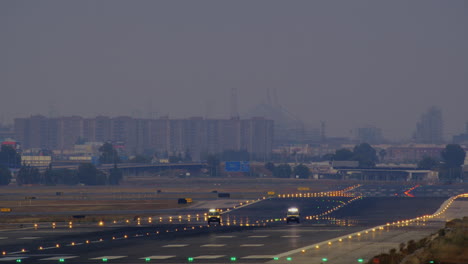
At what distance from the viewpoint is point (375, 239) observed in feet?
265

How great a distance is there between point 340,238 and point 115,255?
2175 cm

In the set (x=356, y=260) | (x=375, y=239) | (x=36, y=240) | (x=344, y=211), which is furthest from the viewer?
(x=344, y=211)

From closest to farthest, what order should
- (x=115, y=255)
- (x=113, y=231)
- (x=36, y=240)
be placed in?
(x=115, y=255)
(x=36, y=240)
(x=113, y=231)

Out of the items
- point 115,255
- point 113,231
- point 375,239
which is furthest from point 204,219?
point 115,255

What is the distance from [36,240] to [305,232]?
81.9ft

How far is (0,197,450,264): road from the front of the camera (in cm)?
6750

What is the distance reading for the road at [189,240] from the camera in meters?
67.5

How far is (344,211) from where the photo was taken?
139m

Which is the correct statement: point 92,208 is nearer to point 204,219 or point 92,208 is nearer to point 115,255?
point 204,219

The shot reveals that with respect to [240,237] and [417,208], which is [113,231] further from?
[417,208]

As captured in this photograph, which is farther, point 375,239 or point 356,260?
point 375,239

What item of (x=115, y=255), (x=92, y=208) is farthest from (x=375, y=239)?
(x=92, y=208)

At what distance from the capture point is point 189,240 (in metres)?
83.4

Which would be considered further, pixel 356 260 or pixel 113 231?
pixel 113 231
